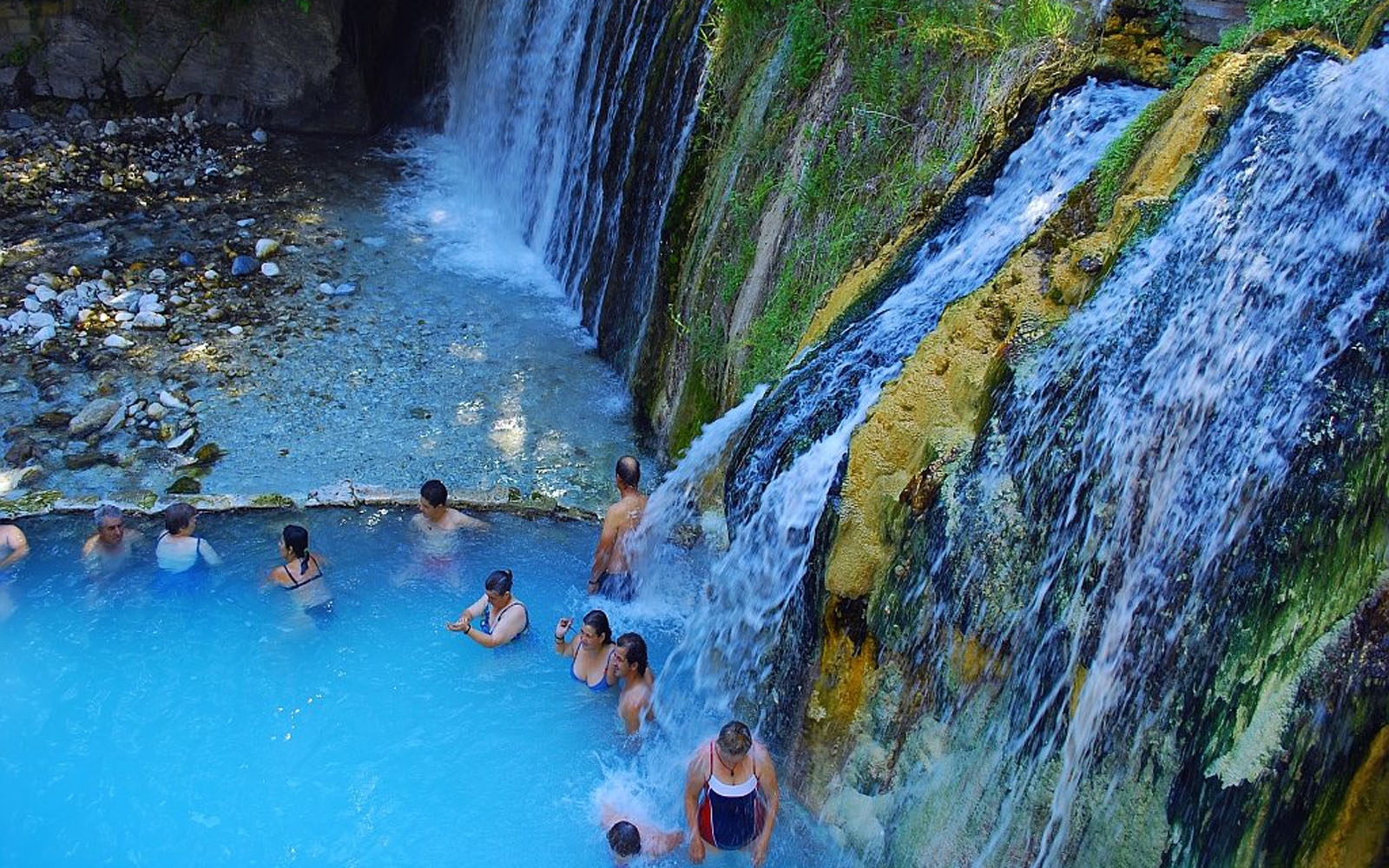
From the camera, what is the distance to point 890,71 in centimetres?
583

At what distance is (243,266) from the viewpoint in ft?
28.9

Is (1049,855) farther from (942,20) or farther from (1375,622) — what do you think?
(942,20)

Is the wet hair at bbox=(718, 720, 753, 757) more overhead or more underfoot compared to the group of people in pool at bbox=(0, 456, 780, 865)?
more overhead

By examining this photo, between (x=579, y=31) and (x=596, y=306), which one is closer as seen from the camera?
(x=596, y=306)

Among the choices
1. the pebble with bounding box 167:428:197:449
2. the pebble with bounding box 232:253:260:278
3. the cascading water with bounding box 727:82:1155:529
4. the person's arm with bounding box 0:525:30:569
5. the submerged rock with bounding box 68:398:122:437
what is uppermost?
the cascading water with bounding box 727:82:1155:529

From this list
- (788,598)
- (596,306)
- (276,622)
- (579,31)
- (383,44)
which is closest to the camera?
(788,598)

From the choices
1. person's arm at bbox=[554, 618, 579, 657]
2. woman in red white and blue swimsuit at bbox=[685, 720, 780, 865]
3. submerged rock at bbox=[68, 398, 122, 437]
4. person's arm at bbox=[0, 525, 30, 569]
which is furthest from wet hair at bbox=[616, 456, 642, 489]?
submerged rock at bbox=[68, 398, 122, 437]

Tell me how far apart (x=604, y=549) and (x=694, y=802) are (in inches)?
64.0

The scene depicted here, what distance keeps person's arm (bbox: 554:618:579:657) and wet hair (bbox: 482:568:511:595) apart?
0.30 metres

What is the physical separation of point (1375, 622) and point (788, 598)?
2.14 meters

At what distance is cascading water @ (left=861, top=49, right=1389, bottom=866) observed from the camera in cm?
342

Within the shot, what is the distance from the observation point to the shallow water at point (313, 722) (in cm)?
465

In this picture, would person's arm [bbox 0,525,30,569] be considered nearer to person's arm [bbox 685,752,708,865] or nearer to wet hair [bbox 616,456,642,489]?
wet hair [bbox 616,456,642,489]

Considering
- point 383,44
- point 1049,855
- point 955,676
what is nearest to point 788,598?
point 955,676
